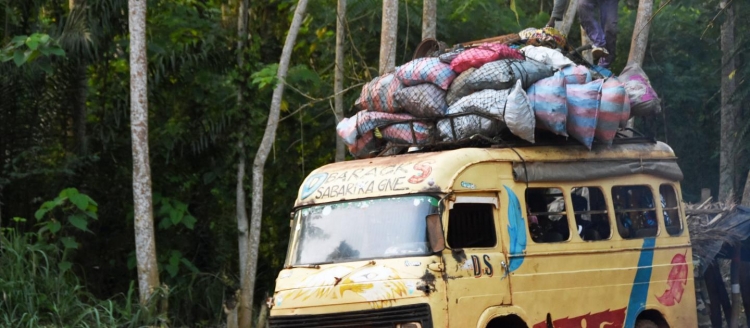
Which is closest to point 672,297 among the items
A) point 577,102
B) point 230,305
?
point 577,102

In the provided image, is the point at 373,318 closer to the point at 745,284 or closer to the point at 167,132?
the point at 745,284

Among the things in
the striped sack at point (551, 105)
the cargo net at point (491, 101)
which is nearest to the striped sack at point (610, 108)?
the cargo net at point (491, 101)

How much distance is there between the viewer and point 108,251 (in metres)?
16.4

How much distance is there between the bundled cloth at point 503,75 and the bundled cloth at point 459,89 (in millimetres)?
50

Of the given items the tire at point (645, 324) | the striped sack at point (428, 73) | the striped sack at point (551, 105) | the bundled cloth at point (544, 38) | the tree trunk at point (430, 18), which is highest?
the tree trunk at point (430, 18)

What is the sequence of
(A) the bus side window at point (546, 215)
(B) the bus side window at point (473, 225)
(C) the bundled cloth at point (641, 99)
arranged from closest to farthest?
(B) the bus side window at point (473, 225) < (A) the bus side window at point (546, 215) < (C) the bundled cloth at point (641, 99)

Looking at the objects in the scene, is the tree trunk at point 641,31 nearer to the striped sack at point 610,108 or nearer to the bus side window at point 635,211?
the bus side window at point 635,211

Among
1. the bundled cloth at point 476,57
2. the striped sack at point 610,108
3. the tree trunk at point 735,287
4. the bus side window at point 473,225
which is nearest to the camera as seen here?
the bus side window at point 473,225

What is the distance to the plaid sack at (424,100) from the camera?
9.46 m

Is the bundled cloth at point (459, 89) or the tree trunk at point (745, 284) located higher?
the bundled cloth at point (459, 89)

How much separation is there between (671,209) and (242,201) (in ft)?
25.0

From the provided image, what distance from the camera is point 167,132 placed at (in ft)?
53.6

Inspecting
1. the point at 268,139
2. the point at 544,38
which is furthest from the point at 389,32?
the point at 544,38

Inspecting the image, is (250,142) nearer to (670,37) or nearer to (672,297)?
(672,297)
